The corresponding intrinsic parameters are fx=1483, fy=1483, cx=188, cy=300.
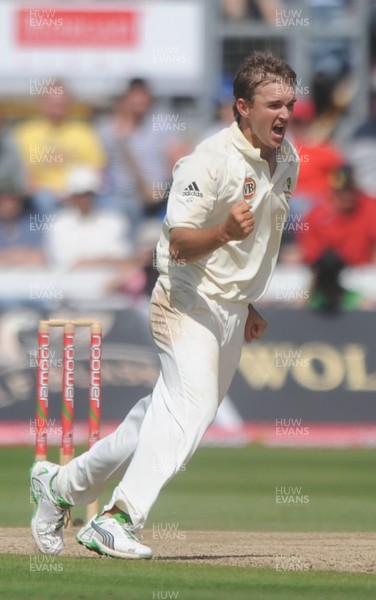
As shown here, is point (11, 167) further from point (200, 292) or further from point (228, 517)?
point (200, 292)

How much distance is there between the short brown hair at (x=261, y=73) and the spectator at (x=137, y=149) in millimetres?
11158

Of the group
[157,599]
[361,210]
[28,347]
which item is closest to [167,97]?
[361,210]

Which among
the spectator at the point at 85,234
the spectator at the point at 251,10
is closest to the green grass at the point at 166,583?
the spectator at the point at 85,234

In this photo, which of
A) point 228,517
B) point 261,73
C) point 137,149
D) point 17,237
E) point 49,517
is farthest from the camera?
point 137,149

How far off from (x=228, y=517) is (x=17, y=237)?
25.3 ft

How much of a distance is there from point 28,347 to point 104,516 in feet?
25.8

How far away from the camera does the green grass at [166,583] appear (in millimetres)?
5754

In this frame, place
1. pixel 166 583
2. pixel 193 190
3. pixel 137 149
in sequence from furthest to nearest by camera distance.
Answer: pixel 137 149, pixel 193 190, pixel 166 583

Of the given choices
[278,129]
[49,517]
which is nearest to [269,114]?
[278,129]

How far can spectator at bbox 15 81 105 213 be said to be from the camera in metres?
18.1

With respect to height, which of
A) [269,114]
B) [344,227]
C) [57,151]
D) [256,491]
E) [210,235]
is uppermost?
[269,114]

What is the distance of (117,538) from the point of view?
661cm

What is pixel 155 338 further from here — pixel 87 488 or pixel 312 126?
pixel 312 126

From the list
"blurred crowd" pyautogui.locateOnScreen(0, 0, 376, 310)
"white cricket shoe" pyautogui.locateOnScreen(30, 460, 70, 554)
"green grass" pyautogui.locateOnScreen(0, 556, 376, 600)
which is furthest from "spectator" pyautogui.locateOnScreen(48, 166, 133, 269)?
"green grass" pyautogui.locateOnScreen(0, 556, 376, 600)
